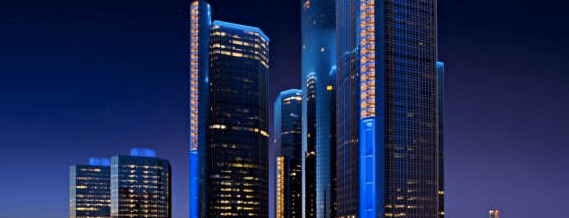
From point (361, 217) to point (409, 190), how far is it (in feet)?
49.7

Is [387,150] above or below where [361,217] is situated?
above

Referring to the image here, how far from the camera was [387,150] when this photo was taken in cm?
19975

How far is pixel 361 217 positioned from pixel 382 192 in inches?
370

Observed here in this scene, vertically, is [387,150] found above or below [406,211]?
above

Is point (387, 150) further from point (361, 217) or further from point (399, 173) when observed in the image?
point (361, 217)

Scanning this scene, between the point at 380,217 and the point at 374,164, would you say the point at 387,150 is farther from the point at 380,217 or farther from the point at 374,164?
the point at 380,217

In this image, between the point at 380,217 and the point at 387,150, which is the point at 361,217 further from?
the point at 387,150

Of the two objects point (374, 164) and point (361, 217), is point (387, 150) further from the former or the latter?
point (361, 217)

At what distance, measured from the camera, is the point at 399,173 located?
654 ft

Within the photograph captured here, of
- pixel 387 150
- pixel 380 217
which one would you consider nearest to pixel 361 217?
pixel 380 217

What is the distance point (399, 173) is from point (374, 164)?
24.5 ft

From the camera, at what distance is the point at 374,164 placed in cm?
19850

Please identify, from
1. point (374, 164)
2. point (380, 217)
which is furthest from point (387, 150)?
point (380, 217)

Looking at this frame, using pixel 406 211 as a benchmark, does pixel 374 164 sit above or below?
above
